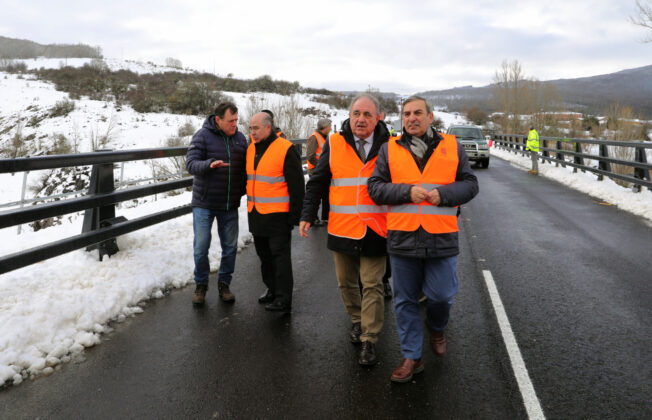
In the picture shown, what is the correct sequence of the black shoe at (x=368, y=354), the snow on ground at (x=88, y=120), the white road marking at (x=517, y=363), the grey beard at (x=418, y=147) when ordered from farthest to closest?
the snow on ground at (x=88, y=120), the black shoe at (x=368, y=354), the grey beard at (x=418, y=147), the white road marking at (x=517, y=363)

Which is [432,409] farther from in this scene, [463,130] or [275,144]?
[463,130]

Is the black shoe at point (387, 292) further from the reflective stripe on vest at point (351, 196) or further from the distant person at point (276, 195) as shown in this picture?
the reflective stripe on vest at point (351, 196)

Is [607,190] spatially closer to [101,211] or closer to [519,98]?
[101,211]

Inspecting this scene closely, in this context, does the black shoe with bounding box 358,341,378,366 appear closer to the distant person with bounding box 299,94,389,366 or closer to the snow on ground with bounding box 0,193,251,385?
the distant person with bounding box 299,94,389,366

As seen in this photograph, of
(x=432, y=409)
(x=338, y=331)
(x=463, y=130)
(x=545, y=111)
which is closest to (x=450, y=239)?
(x=432, y=409)

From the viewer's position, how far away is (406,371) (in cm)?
331

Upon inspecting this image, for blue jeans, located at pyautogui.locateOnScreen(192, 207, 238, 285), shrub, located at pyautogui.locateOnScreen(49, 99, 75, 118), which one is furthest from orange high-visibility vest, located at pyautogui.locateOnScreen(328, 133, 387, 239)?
shrub, located at pyautogui.locateOnScreen(49, 99, 75, 118)

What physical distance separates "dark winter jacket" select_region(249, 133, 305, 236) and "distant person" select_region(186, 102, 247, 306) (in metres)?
0.39

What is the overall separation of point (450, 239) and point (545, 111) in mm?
57971

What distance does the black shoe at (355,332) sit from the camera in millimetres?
3936

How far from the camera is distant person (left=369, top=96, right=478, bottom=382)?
10.6 ft

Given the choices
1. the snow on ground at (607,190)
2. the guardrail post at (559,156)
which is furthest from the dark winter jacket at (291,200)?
the guardrail post at (559,156)

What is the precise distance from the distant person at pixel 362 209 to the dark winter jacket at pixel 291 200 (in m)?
0.87

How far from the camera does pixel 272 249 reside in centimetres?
473
